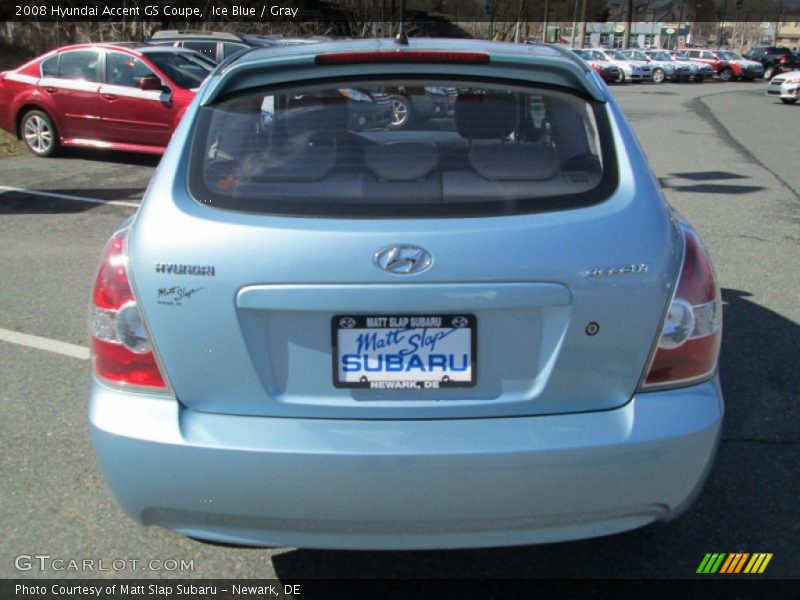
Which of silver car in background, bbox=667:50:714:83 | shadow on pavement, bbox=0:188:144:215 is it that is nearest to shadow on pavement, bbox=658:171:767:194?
shadow on pavement, bbox=0:188:144:215

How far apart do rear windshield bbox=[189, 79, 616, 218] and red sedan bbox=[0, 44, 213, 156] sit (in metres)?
8.60

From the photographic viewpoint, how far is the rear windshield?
2.38 m

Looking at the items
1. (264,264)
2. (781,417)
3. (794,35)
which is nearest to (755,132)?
(781,417)

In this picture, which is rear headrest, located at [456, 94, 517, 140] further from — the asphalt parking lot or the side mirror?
the side mirror

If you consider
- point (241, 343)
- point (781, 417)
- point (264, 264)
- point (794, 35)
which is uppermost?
point (264, 264)

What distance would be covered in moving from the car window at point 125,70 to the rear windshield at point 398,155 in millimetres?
9315

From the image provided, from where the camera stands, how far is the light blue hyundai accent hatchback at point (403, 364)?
222cm

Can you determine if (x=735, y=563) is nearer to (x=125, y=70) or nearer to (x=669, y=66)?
(x=125, y=70)

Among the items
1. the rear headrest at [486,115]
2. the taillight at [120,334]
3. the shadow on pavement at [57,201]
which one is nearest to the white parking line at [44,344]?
the taillight at [120,334]

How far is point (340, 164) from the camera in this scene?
2.59m

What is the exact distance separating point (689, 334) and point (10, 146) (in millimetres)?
12721

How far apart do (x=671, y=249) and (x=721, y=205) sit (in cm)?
728

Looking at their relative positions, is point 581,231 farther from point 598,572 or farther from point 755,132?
point 755,132

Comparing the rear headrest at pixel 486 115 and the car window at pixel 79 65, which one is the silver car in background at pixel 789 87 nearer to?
the car window at pixel 79 65
